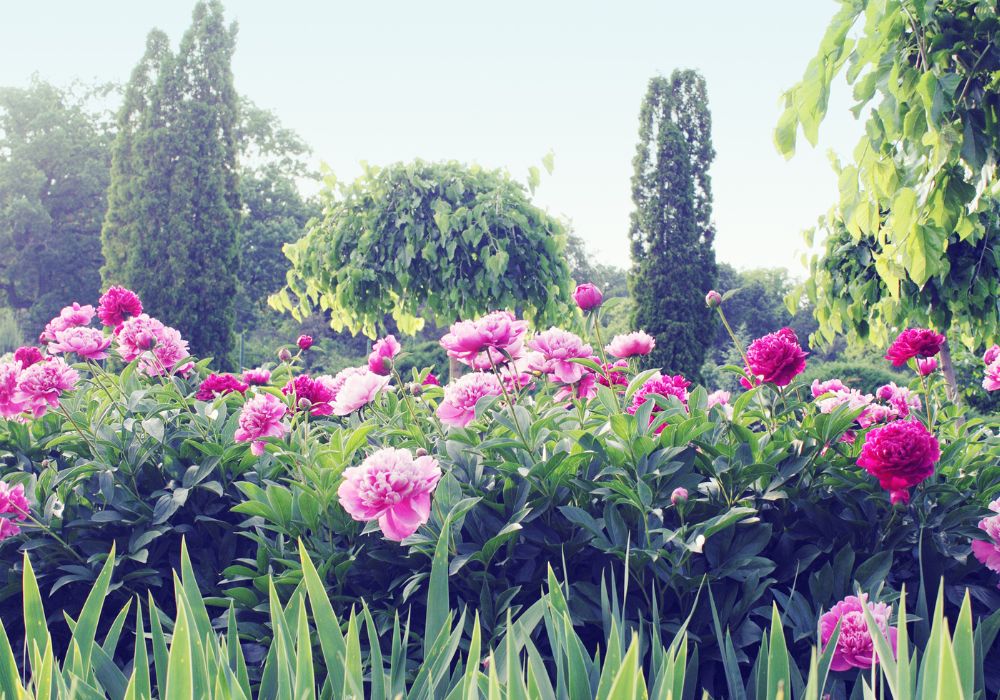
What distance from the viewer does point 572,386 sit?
2158mm

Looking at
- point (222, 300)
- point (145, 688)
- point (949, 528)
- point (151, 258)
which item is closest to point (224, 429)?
point (145, 688)

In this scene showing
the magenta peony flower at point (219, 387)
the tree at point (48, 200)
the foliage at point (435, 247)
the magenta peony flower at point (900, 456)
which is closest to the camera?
the magenta peony flower at point (900, 456)

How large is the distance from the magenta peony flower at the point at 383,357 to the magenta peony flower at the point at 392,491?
0.58 metres

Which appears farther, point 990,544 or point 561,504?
point 561,504

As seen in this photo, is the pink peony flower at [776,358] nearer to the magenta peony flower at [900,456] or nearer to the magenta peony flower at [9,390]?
the magenta peony flower at [900,456]

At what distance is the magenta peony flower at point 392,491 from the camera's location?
1.43 metres

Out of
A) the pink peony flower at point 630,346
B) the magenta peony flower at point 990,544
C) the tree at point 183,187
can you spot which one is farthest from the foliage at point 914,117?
the tree at point 183,187

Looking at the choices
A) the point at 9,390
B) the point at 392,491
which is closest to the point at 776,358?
the point at 392,491

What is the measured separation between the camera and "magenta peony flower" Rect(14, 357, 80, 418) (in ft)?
6.68

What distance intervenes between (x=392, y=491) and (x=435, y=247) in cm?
552

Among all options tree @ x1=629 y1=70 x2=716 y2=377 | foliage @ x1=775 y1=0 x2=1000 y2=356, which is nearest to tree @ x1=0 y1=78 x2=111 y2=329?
tree @ x1=629 y1=70 x2=716 y2=377

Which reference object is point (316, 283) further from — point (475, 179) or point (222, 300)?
point (222, 300)

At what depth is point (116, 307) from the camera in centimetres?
276

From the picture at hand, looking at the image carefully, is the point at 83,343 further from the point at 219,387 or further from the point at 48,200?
the point at 48,200
